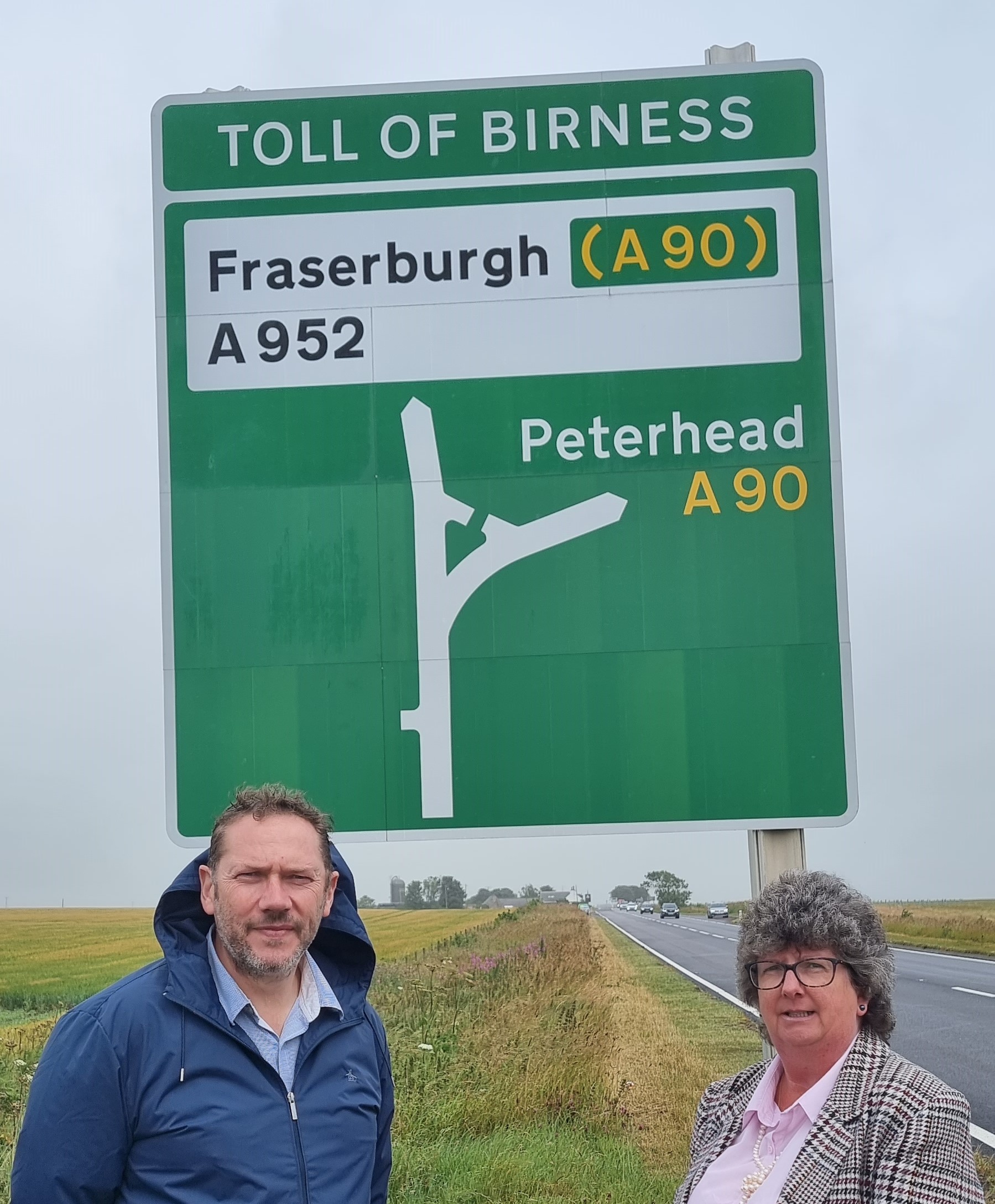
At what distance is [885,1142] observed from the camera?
2307 millimetres

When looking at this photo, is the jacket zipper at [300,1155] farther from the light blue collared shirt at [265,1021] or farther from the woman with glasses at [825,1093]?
the woman with glasses at [825,1093]

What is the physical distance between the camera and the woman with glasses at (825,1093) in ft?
7.47

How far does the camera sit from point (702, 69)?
157 inches

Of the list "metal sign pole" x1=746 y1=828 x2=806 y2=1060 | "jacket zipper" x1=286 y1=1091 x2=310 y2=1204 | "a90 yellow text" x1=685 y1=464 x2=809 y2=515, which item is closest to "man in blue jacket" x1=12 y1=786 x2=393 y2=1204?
"jacket zipper" x1=286 y1=1091 x2=310 y2=1204

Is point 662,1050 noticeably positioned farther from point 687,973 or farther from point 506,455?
Answer: point 506,455

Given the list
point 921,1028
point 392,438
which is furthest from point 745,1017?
point 921,1028

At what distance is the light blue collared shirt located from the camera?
2.46 m

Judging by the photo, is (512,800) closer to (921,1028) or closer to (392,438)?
(392,438)

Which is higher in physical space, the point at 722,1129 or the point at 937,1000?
the point at 722,1129

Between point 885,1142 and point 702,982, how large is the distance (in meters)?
2.65

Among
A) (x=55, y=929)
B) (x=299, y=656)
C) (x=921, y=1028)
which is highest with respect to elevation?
(x=299, y=656)

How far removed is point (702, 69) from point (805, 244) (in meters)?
0.59

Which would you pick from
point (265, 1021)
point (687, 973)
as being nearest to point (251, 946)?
point (265, 1021)

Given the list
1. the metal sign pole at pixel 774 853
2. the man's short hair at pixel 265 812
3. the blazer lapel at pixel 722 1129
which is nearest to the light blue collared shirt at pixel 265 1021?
the man's short hair at pixel 265 812
